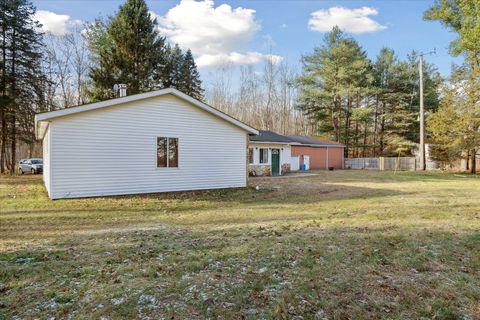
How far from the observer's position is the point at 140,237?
584cm

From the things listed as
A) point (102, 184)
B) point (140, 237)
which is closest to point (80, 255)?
point (140, 237)

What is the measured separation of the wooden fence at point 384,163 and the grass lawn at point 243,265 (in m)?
23.1

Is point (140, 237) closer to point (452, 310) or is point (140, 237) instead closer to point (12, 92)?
point (452, 310)

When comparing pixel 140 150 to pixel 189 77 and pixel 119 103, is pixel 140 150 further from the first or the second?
pixel 189 77

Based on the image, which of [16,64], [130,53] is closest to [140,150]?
[130,53]

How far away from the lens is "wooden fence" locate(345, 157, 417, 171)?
29188mm

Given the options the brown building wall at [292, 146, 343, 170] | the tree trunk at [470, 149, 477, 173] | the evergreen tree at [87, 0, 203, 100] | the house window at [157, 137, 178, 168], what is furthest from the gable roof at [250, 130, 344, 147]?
the tree trunk at [470, 149, 477, 173]

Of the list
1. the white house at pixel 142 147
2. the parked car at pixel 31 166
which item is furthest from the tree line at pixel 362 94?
the parked car at pixel 31 166

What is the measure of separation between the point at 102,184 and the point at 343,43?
101ft

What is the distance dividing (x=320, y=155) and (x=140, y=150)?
21862 mm

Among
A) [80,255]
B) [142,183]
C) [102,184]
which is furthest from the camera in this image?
[142,183]

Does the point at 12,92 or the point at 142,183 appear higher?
the point at 12,92

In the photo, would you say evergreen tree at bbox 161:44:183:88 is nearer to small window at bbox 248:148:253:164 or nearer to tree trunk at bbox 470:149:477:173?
small window at bbox 248:148:253:164

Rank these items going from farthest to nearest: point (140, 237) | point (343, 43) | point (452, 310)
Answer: point (343, 43) → point (140, 237) → point (452, 310)
